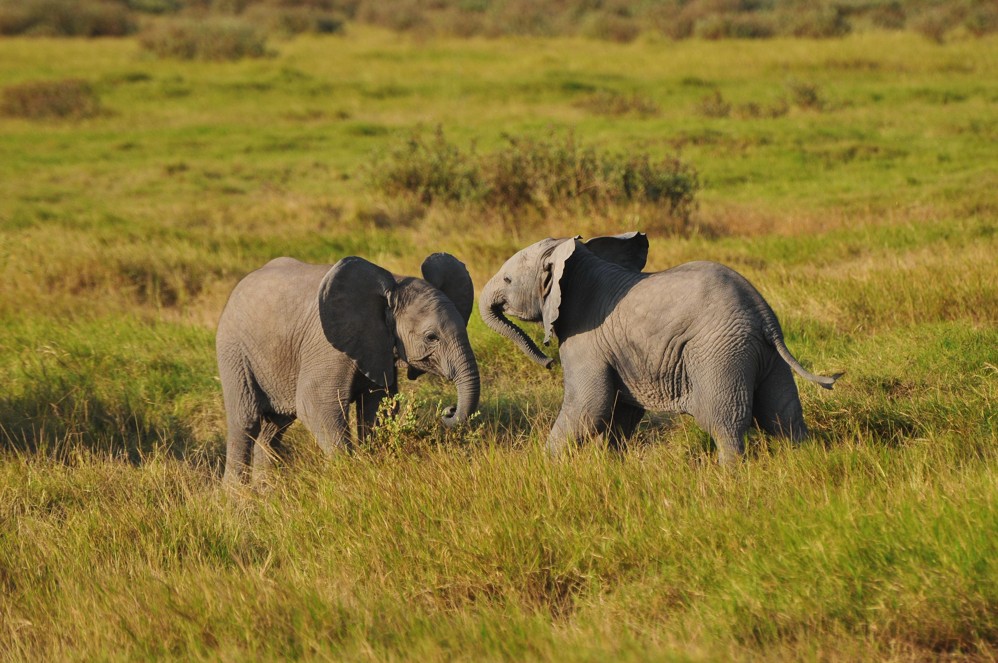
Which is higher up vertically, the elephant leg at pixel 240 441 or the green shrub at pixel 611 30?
the green shrub at pixel 611 30

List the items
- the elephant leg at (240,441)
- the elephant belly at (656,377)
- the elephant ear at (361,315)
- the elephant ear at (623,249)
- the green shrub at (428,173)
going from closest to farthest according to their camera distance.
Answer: the elephant belly at (656,377), the elephant ear at (361,315), the elephant ear at (623,249), the elephant leg at (240,441), the green shrub at (428,173)

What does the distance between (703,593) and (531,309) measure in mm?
2188

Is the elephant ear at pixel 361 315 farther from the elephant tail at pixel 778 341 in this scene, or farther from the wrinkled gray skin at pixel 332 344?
the elephant tail at pixel 778 341

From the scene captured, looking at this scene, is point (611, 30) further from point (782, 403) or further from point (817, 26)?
point (782, 403)

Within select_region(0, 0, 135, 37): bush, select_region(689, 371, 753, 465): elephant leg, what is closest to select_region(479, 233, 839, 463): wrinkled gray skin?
select_region(689, 371, 753, 465): elephant leg

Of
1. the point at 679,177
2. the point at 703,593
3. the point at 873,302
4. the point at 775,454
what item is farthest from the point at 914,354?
the point at 679,177

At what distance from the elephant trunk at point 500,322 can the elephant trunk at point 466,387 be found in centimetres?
36

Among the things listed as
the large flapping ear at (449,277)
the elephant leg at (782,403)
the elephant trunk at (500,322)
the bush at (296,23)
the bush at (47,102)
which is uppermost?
the bush at (296,23)

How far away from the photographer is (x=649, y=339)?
5.19 m

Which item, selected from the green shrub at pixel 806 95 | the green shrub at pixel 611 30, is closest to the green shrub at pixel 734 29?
the green shrub at pixel 611 30

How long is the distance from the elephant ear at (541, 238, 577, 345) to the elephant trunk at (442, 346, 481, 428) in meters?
0.38

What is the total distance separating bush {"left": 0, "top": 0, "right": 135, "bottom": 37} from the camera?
3828 centimetres

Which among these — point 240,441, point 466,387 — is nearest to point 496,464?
point 466,387

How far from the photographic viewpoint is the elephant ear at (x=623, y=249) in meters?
5.77
